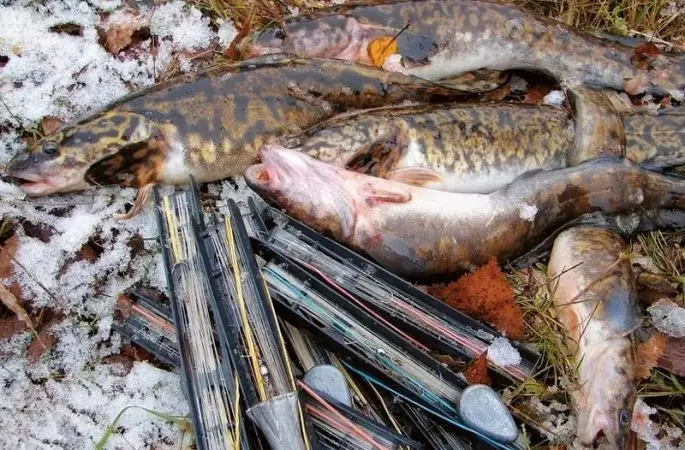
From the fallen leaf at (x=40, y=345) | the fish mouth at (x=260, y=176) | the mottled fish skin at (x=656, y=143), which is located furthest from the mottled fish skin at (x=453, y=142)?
the fallen leaf at (x=40, y=345)

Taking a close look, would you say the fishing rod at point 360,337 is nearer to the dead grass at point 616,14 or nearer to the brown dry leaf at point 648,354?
the brown dry leaf at point 648,354

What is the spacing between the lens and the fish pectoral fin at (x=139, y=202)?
11.9ft

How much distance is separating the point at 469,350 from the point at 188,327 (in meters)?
1.33

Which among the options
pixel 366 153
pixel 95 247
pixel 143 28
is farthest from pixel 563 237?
pixel 143 28

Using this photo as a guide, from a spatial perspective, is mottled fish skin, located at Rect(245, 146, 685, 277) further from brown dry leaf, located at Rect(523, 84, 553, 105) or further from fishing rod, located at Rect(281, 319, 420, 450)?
brown dry leaf, located at Rect(523, 84, 553, 105)

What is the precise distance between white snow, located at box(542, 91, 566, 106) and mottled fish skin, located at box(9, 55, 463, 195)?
3.27 ft

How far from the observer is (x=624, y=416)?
332 centimetres

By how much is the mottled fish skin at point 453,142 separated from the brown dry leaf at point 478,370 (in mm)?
967

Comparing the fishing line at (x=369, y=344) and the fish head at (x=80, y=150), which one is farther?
→ the fish head at (x=80, y=150)

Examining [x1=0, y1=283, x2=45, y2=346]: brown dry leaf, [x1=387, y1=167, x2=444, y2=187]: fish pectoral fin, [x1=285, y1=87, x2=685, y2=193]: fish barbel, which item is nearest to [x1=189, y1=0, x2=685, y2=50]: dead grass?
[x1=285, y1=87, x2=685, y2=193]: fish barbel

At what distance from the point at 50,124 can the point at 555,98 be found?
3030mm

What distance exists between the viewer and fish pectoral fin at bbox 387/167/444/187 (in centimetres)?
364

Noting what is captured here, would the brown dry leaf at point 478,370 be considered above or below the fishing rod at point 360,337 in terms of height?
below

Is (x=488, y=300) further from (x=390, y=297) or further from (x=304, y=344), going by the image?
(x=304, y=344)
